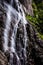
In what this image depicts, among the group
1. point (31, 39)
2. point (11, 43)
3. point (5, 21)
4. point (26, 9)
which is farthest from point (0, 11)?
point (26, 9)

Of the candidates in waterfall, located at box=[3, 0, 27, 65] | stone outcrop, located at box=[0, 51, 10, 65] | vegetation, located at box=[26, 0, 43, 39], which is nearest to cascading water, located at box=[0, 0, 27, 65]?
waterfall, located at box=[3, 0, 27, 65]

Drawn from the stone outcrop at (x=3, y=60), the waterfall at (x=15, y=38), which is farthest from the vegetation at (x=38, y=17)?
the stone outcrop at (x=3, y=60)

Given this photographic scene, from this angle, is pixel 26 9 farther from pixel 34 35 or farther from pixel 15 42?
pixel 15 42

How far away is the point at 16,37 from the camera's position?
12578mm

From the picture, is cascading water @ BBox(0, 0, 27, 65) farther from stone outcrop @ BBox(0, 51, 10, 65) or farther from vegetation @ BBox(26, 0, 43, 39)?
vegetation @ BBox(26, 0, 43, 39)

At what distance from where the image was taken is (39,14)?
752 inches

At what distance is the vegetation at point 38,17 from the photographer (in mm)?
16516

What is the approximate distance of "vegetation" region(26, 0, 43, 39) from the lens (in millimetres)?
16516

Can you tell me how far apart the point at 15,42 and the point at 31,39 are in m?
1.60

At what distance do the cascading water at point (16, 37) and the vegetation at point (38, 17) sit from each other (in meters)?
2.28

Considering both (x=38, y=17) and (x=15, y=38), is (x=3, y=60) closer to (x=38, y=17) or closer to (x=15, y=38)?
(x=15, y=38)

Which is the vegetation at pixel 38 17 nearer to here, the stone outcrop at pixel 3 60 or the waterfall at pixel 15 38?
the waterfall at pixel 15 38

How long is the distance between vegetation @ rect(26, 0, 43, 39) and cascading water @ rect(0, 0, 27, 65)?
2276 mm

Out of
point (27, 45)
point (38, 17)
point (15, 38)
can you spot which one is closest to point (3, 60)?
point (15, 38)
